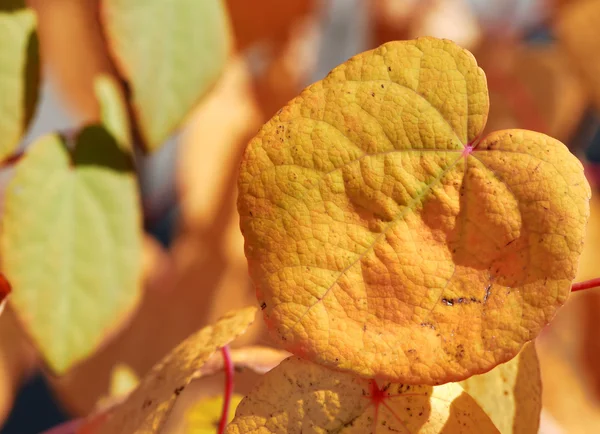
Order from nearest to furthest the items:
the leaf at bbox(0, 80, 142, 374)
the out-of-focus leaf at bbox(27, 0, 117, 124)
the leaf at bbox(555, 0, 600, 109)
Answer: the leaf at bbox(0, 80, 142, 374), the leaf at bbox(555, 0, 600, 109), the out-of-focus leaf at bbox(27, 0, 117, 124)

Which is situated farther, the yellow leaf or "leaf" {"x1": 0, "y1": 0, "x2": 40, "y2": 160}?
the yellow leaf

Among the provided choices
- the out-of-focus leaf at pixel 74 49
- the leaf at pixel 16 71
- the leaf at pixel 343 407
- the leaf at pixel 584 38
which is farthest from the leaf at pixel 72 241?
the leaf at pixel 584 38

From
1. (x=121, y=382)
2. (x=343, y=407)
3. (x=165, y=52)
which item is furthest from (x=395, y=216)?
(x=121, y=382)

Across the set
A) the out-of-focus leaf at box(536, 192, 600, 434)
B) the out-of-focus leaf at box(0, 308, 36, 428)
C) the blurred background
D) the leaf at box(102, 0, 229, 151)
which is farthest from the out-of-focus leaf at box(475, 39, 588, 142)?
the out-of-focus leaf at box(0, 308, 36, 428)

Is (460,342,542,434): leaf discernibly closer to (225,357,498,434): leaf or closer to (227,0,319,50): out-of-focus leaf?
(225,357,498,434): leaf

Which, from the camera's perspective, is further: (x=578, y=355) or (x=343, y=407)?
(x=578, y=355)

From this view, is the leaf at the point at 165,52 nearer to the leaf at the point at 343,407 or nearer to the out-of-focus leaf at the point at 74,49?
the leaf at the point at 343,407

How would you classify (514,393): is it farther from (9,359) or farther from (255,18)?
(9,359)
